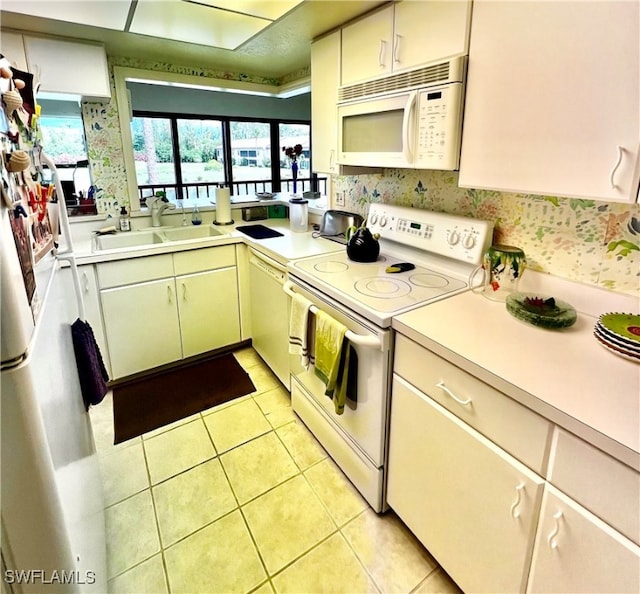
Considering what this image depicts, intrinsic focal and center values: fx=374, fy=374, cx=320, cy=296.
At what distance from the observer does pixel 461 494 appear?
1166 mm

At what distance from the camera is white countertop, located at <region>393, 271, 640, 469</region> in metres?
0.82

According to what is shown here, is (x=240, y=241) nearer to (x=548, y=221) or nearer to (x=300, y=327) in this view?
(x=300, y=327)

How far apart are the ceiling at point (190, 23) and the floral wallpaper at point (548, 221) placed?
2.72 ft

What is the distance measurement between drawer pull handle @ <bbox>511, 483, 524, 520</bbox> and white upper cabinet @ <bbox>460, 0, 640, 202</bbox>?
31.5 inches

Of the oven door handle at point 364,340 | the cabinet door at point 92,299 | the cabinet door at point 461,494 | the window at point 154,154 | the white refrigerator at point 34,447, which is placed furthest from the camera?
the window at point 154,154

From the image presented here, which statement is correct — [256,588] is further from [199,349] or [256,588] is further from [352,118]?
[352,118]

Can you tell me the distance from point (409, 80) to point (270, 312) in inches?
59.1

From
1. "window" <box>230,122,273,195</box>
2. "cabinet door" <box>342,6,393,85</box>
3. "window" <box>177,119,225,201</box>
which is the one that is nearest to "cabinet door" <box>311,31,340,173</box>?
"cabinet door" <box>342,6,393,85</box>

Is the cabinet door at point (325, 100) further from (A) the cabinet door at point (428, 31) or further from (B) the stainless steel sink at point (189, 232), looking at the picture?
(B) the stainless steel sink at point (189, 232)

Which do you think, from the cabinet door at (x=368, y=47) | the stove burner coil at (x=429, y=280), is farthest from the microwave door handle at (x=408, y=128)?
the stove burner coil at (x=429, y=280)

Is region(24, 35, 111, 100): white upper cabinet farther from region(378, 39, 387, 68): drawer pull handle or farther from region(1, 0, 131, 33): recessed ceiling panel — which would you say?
region(378, 39, 387, 68): drawer pull handle

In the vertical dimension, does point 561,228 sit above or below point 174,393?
above

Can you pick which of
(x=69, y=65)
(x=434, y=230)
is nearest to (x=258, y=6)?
(x=69, y=65)

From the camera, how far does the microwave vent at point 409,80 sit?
4.33 ft
